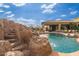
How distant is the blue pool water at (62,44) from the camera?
130 cm

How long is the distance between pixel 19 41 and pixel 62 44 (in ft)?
1.20

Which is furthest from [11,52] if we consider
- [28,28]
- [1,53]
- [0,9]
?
[0,9]

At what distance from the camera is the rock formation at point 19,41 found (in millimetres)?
1287

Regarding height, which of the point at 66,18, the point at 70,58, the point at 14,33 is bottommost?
the point at 70,58

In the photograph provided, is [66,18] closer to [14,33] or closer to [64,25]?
[64,25]

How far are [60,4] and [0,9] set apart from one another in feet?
1.68

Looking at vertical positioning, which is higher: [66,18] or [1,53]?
[66,18]

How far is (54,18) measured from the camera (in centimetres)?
131

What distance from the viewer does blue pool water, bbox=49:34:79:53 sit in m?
1.30

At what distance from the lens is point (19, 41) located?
51.3 inches

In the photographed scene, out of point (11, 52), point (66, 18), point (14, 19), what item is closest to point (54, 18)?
point (66, 18)

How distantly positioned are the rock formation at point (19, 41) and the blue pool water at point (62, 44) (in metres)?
0.05

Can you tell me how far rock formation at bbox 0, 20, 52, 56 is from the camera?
129cm

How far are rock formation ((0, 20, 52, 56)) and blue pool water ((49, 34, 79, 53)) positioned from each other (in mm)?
46
